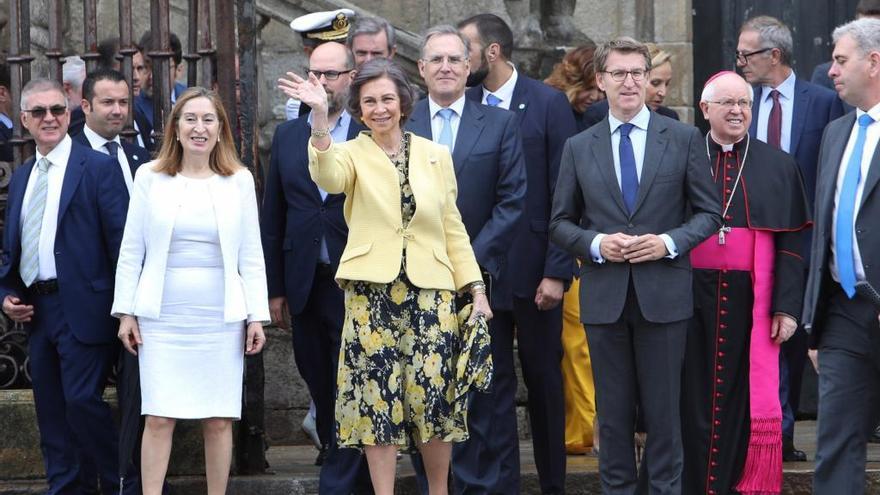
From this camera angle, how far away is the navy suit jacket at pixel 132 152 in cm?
894

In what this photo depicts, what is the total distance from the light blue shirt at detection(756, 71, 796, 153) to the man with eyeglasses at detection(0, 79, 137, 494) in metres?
3.12

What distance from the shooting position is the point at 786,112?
9391 mm

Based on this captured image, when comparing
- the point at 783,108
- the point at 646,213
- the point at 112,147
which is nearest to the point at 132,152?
the point at 112,147

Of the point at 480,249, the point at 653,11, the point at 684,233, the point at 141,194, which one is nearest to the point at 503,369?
the point at 480,249

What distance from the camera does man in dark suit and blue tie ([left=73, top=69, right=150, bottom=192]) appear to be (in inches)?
348

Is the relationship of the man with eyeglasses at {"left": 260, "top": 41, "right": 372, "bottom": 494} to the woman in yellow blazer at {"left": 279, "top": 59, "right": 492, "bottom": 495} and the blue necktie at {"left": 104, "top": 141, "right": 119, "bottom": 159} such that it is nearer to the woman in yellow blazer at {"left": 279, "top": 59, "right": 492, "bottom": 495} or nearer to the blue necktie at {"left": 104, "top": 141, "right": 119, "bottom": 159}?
the woman in yellow blazer at {"left": 279, "top": 59, "right": 492, "bottom": 495}

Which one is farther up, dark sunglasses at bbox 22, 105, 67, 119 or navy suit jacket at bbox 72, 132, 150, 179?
dark sunglasses at bbox 22, 105, 67, 119

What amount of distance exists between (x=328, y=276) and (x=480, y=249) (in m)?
0.74

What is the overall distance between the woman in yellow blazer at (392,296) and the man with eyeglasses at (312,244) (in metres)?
0.62

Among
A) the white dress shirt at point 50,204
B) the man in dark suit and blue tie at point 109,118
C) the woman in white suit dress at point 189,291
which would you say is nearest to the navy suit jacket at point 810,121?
the woman in white suit dress at point 189,291

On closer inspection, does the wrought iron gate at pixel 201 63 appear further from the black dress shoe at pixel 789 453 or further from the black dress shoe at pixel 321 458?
the black dress shoe at pixel 789 453

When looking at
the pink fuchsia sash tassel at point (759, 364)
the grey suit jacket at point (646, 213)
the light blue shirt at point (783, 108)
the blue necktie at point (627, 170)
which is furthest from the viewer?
the light blue shirt at point (783, 108)

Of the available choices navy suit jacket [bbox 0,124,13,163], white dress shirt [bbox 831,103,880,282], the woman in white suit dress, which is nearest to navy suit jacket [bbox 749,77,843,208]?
white dress shirt [bbox 831,103,880,282]

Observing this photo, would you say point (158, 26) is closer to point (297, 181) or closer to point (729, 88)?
point (297, 181)
